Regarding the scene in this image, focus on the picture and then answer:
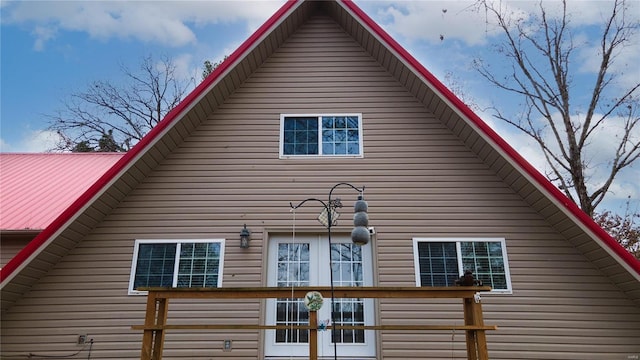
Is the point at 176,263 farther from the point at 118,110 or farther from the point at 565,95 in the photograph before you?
the point at 118,110

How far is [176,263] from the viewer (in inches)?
228

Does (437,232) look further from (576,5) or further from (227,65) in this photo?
(576,5)

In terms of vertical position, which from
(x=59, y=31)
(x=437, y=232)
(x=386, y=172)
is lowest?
(x=437, y=232)

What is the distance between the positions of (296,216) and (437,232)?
6.59ft

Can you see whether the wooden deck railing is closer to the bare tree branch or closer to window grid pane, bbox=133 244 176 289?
window grid pane, bbox=133 244 176 289

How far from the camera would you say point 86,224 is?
227 inches

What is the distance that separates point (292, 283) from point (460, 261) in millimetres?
2338

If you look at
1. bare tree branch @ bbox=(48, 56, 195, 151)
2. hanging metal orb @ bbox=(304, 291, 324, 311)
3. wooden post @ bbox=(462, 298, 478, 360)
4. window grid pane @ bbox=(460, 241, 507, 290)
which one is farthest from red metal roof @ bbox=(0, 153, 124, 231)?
bare tree branch @ bbox=(48, 56, 195, 151)

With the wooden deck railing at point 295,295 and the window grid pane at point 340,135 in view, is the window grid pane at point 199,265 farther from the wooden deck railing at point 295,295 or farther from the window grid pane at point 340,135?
the window grid pane at point 340,135

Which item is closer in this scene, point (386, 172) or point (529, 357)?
point (529, 357)

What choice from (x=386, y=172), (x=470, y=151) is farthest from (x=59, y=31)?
(x=470, y=151)

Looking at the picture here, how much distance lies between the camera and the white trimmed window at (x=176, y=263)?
18.7 ft

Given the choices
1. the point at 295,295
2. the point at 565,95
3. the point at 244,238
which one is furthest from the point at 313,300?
the point at 565,95

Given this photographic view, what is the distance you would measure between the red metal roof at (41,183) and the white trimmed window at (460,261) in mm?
5782
